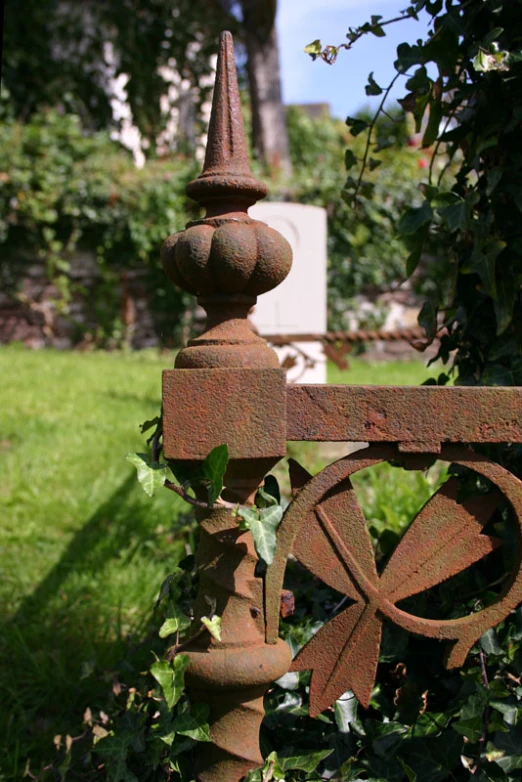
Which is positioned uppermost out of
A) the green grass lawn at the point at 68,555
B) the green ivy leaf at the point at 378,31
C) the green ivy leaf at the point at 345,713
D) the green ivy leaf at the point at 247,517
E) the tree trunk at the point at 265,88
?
the tree trunk at the point at 265,88

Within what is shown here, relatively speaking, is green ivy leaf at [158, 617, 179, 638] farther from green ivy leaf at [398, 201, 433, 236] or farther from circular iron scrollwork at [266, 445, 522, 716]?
green ivy leaf at [398, 201, 433, 236]

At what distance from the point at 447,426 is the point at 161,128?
1167 centimetres

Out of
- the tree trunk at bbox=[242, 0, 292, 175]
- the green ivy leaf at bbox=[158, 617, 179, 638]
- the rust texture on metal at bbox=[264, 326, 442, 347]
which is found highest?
the tree trunk at bbox=[242, 0, 292, 175]

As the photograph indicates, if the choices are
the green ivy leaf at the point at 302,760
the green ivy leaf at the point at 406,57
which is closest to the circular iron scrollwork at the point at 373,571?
the green ivy leaf at the point at 302,760

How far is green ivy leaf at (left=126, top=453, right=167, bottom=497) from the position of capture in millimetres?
1118

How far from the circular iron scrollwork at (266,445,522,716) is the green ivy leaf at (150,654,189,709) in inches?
7.5

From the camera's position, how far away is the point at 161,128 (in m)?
12.0

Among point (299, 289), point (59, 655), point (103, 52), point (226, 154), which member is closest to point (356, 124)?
point (226, 154)

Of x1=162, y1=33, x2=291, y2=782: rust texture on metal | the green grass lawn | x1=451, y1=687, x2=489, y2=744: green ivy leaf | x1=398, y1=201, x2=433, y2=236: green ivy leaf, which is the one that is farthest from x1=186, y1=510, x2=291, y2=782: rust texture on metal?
x1=398, y1=201, x2=433, y2=236: green ivy leaf

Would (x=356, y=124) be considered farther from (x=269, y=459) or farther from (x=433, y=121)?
(x=269, y=459)

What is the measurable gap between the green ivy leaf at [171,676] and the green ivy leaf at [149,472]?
0.89 feet

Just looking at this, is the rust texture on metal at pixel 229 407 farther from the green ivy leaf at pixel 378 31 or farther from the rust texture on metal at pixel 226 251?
the green ivy leaf at pixel 378 31

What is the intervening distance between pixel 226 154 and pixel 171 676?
81 cm

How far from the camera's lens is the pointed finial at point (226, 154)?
3.97 ft
